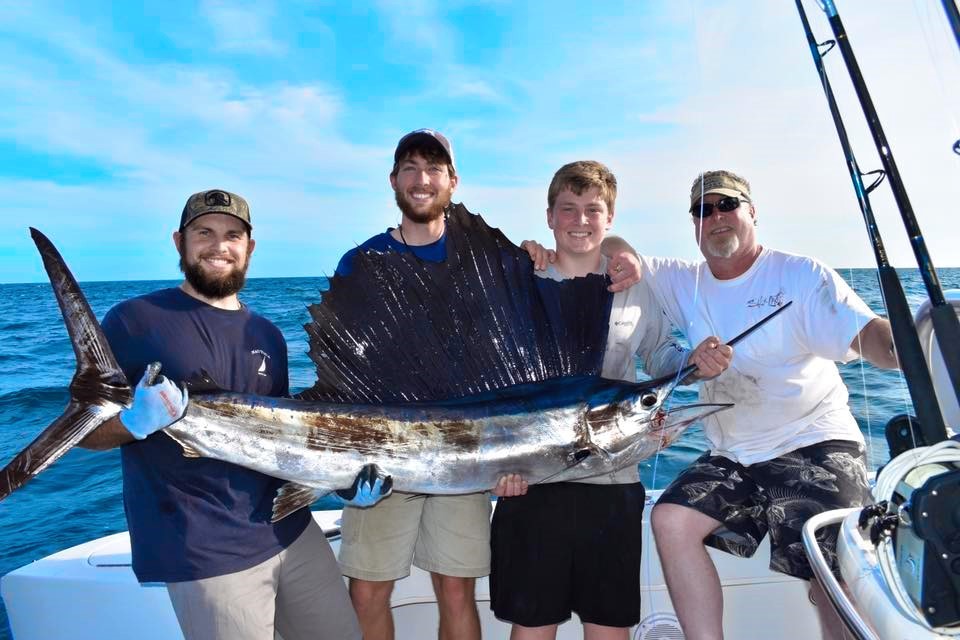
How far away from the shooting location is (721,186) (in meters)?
2.44

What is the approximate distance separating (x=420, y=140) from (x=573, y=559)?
1.70m

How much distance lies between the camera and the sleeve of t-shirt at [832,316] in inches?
84.7

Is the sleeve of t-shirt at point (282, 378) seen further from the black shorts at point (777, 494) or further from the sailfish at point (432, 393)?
the black shorts at point (777, 494)

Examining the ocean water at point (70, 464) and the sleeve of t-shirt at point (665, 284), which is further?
the ocean water at point (70, 464)

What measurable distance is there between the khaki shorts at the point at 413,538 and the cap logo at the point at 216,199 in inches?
45.2

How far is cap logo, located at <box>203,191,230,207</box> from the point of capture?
207cm

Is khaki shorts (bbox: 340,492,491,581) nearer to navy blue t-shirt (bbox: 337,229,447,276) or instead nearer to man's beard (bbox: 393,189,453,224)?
navy blue t-shirt (bbox: 337,229,447,276)

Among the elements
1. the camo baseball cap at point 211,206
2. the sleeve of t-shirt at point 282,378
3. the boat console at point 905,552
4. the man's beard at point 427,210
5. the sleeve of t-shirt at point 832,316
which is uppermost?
the camo baseball cap at point 211,206

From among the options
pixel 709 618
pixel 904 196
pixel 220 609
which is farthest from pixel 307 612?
pixel 904 196

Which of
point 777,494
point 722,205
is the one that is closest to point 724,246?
point 722,205

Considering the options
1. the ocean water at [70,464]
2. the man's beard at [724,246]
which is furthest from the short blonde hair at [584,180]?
the ocean water at [70,464]

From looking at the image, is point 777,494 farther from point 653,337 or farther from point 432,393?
point 432,393

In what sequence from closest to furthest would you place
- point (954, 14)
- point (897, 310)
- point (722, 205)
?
point (954, 14) → point (897, 310) → point (722, 205)

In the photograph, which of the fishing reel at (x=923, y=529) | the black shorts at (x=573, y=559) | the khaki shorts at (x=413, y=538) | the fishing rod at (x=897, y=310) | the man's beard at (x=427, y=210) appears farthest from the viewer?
the man's beard at (x=427, y=210)
